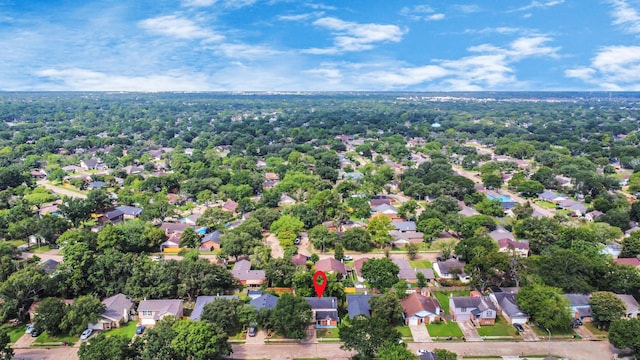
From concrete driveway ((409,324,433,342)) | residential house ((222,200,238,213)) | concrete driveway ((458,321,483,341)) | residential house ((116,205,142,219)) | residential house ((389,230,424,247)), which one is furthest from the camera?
residential house ((222,200,238,213))

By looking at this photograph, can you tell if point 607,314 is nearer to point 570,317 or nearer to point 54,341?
point 570,317

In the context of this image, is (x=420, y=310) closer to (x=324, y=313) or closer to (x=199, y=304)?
(x=324, y=313)

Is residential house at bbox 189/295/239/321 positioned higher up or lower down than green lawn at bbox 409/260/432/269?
higher up

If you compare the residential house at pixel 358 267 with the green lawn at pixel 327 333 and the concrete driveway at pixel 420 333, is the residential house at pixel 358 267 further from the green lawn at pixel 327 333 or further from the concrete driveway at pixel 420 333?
the green lawn at pixel 327 333

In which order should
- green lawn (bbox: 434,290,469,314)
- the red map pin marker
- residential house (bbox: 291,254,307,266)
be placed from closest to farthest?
the red map pin marker
green lawn (bbox: 434,290,469,314)
residential house (bbox: 291,254,307,266)

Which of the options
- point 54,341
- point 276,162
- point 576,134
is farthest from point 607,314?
point 576,134

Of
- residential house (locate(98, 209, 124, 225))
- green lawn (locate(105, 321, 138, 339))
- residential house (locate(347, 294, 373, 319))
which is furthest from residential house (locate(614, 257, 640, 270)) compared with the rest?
residential house (locate(98, 209, 124, 225))

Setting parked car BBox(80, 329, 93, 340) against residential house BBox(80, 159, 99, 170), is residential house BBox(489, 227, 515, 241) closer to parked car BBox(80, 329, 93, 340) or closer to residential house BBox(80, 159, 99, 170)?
parked car BBox(80, 329, 93, 340)

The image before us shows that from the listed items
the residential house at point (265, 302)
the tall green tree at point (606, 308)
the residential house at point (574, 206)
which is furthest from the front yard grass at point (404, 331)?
the residential house at point (574, 206)
